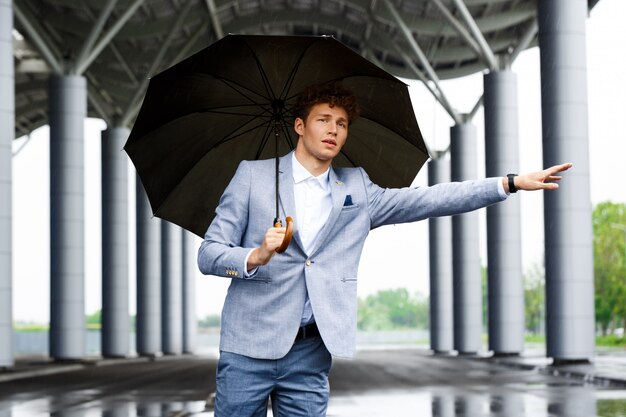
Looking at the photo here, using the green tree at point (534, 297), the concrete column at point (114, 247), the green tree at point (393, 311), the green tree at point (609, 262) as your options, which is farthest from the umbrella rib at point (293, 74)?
the green tree at point (393, 311)

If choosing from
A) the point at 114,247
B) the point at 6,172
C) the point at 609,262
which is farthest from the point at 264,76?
the point at 609,262

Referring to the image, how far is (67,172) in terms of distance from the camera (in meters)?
36.1

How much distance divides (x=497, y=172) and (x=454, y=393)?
60.6 feet

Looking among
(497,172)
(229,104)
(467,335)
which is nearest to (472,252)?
(467,335)

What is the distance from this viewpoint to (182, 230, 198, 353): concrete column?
6525 centimetres

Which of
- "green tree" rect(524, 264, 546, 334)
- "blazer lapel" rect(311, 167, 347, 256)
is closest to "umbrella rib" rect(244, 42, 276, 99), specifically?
"blazer lapel" rect(311, 167, 347, 256)

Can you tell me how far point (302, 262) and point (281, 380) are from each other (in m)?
0.44

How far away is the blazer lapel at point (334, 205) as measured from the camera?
4.09 meters

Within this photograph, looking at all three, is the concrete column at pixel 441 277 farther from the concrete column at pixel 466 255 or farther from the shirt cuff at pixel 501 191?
the shirt cuff at pixel 501 191

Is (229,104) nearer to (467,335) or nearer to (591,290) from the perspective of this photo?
(591,290)

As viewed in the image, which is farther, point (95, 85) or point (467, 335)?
point (95, 85)

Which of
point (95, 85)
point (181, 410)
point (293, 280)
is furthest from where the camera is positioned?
point (95, 85)

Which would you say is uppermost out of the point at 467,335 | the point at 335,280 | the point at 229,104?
the point at 229,104

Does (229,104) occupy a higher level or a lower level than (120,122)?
lower
